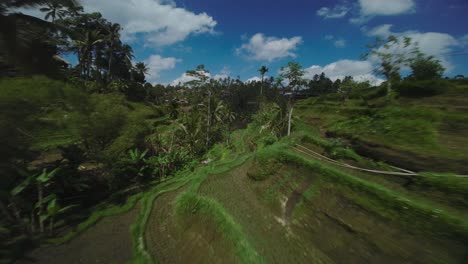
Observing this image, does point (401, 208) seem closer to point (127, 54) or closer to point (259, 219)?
point (259, 219)

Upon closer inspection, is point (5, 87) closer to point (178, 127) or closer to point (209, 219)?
point (209, 219)

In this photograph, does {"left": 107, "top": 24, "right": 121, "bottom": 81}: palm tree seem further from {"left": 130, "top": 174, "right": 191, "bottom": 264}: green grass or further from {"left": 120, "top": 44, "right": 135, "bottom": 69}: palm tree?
{"left": 130, "top": 174, "right": 191, "bottom": 264}: green grass

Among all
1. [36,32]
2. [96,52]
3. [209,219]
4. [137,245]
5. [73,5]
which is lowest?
[137,245]

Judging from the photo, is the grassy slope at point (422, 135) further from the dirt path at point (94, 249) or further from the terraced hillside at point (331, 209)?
the dirt path at point (94, 249)

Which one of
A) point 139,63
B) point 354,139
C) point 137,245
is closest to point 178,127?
point 137,245

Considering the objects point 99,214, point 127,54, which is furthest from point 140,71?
point 99,214

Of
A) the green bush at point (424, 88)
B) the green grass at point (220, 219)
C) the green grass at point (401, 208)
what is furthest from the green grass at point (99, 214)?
the green bush at point (424, 88)
